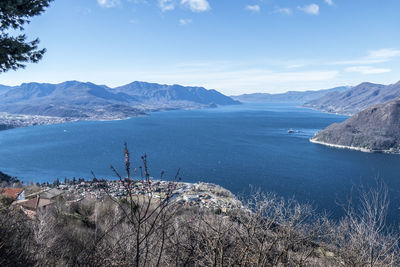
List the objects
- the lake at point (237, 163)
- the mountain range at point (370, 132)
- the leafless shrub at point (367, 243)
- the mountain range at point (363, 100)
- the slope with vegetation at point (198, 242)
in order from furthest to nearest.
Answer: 1. the mountain range at point (363, 100)
2. the mountain range at point (370, 132)
3. the lake at point (237, 163)
4. the leafless shrub at point (367, 243)
5. the slope with vegetation at point (198, 242)

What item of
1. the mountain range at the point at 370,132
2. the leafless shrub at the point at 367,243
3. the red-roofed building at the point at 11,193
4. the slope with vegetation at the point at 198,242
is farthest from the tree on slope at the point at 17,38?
the mountain range at the point at 370,132

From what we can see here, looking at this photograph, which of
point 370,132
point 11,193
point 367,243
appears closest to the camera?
point 367,243

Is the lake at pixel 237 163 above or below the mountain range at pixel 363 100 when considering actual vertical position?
below

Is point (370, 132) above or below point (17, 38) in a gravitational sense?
below

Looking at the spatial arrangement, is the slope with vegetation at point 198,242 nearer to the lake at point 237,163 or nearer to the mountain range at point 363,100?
the lake at point 237,163

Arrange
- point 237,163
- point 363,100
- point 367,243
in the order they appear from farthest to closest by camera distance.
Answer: point 363,100 < point 237,163 < point 367,243

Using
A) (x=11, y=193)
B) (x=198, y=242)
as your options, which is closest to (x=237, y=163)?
(x=11, y=193)

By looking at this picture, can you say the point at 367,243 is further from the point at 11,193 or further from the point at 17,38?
the point at 11,193

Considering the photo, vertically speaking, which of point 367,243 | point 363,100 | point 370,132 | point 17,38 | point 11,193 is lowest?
point 370,132

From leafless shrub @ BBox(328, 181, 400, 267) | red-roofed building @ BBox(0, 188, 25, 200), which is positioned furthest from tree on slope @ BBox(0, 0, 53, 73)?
red-roofed building @ BBox(0, 188, 25, 200)
